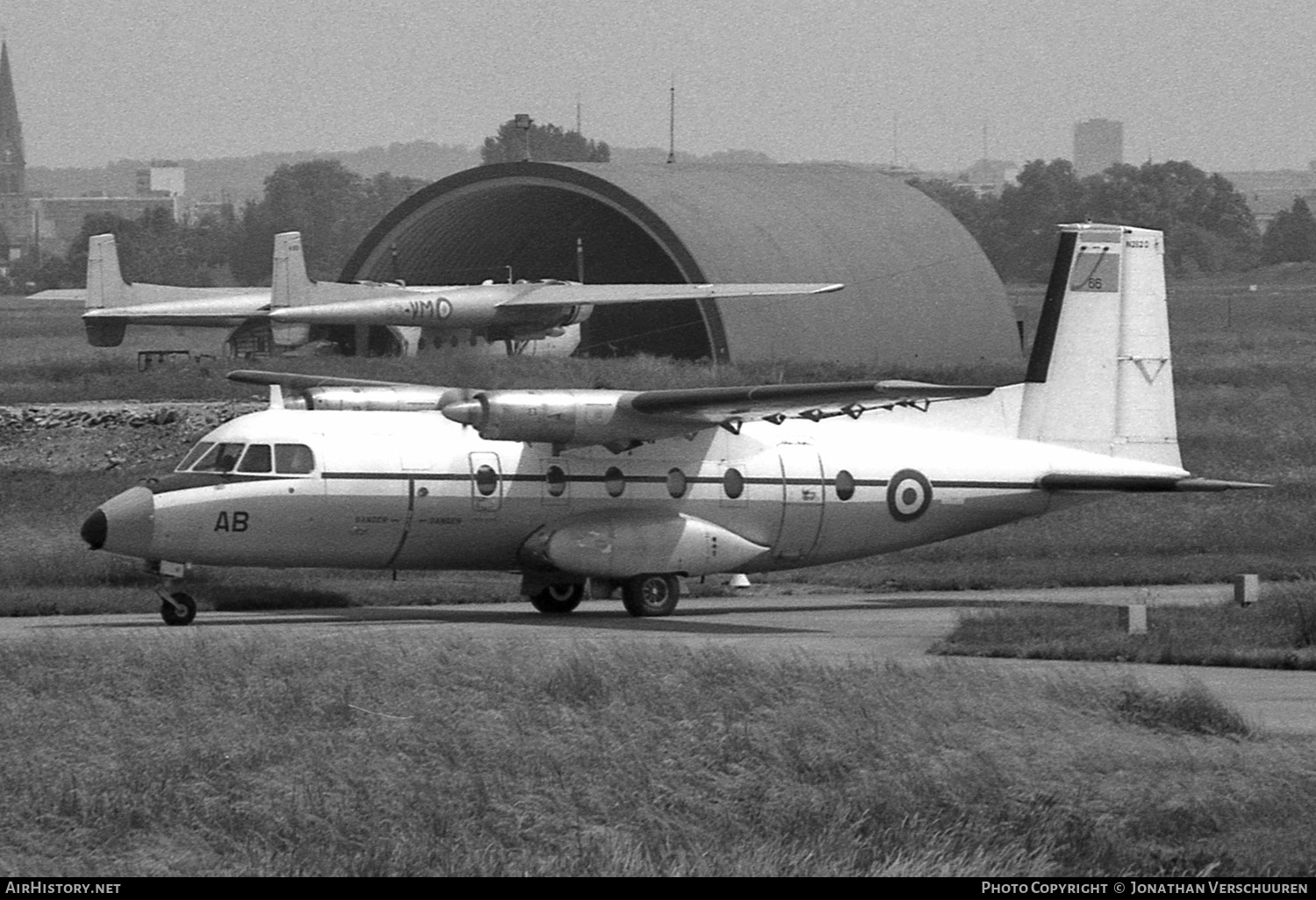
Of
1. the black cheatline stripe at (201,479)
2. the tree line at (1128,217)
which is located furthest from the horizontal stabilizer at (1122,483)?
the tree line at (1128,217)

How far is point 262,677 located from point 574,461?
9.72m

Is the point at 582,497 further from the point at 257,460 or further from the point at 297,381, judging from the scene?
the point at 297,381

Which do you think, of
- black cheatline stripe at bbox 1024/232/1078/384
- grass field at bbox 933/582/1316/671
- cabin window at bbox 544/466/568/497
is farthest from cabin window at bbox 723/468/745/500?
black cheatline stripe at bbox 1024/232/1078/384

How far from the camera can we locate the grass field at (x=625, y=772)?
1188cm

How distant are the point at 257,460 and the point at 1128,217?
121869 mm

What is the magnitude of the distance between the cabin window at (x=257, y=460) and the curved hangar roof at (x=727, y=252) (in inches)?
1245

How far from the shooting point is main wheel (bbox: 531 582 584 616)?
88.7 feet

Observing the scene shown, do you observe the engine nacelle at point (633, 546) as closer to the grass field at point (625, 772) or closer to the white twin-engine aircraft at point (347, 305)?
the grass field at point (625, 772)

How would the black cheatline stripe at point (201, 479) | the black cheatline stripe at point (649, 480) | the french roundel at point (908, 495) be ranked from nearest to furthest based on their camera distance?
the black cheatline stripe at point (201, 479) → the black cheatline stripe at point (649, 480) → the french roundel at point (908, 495)

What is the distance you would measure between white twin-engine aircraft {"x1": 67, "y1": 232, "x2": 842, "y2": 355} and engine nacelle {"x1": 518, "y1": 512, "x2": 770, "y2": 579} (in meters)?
22.0

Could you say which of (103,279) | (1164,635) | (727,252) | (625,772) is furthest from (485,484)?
(727,252)

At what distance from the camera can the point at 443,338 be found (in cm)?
5484

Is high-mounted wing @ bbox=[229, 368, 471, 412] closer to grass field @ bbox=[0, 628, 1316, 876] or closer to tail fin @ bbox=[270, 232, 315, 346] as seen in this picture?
grass field @ bbox=[0, 628, 1316, 876]

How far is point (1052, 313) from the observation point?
94.8 ft
